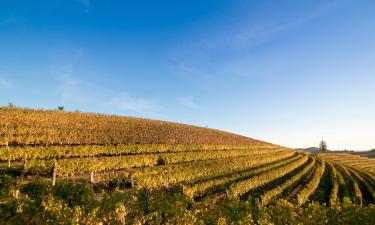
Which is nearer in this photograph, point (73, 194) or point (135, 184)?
point (73, 194)

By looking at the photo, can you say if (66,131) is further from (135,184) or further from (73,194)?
(73,194)

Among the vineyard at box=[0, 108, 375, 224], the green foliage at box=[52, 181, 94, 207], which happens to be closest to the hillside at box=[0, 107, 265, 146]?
the vineyard at box=[0, 108, 375, 224]

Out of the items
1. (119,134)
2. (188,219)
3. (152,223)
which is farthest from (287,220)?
(119,134)

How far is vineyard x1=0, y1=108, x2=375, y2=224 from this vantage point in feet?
40.2

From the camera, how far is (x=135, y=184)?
28281 millimetres

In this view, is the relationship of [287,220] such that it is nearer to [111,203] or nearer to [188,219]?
[188,219]

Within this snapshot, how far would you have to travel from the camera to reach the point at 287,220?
43.4 ft

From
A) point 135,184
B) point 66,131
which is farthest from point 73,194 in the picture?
point 66,131

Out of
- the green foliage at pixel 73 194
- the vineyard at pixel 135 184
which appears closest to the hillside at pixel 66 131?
the vineyard at pixel 135 184

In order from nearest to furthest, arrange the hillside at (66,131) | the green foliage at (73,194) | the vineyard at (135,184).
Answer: the vineyard at (135,184) → the green foliage at (73,194) → the hillside at (66,131)

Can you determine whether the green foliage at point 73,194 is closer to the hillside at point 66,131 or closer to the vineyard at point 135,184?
the vineyard at point 135,184

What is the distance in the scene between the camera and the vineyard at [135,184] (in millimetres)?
12266

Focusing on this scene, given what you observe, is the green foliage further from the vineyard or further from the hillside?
the hillside

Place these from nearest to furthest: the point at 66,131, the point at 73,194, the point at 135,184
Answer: the point at 73,194, the point at 135,184, the point at 66,131
